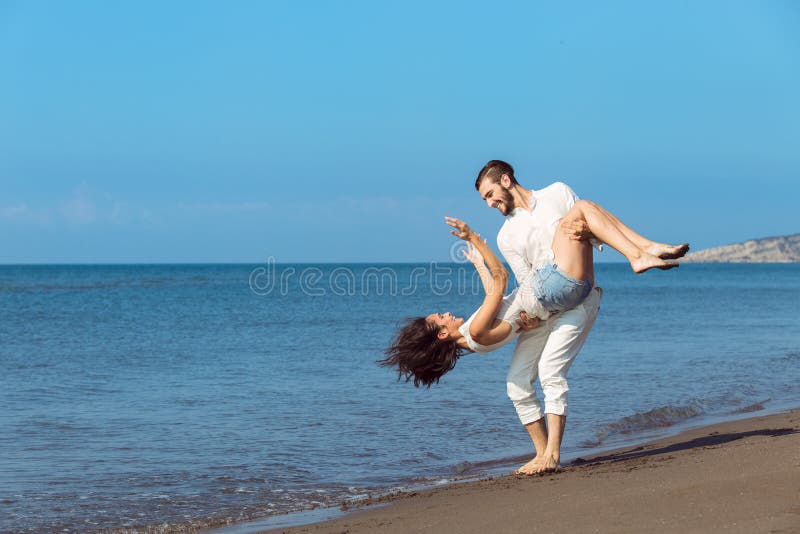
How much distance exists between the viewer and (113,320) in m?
27.3

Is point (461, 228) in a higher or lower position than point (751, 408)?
higher

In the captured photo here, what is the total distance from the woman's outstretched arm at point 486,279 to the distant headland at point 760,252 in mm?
159069

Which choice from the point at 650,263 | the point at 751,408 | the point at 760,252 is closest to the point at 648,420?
the point at 751,408

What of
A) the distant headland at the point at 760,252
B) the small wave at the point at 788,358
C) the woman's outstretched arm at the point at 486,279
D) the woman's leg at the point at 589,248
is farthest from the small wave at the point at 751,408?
the distant headland at the point at 760,252

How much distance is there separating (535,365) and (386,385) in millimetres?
5773

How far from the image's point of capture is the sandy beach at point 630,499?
408 cm

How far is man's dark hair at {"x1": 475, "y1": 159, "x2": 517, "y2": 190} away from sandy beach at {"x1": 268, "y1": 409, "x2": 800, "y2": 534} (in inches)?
81.5

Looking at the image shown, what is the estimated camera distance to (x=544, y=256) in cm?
605

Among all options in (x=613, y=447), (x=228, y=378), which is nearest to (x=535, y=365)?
(x=613, y=447)

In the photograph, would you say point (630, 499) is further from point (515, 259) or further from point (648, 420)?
point (648, 420)

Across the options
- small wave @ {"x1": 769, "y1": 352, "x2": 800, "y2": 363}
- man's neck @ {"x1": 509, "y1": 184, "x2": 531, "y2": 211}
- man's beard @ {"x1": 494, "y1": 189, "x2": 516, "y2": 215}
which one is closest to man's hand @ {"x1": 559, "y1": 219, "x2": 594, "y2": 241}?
man's neck @ {"x1": 509, "y1": 184, "x2": 531, "y2": 211}

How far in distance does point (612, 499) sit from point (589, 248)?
188 centimetres

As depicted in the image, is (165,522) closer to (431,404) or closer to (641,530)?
(641,530)

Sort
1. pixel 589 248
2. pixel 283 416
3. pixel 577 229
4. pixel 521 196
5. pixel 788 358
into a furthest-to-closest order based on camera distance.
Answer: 1. pixel 788 358
2. pixel 283 416
3. pixel 521 196
4. pixel 589 248
5. pixel 577 229
